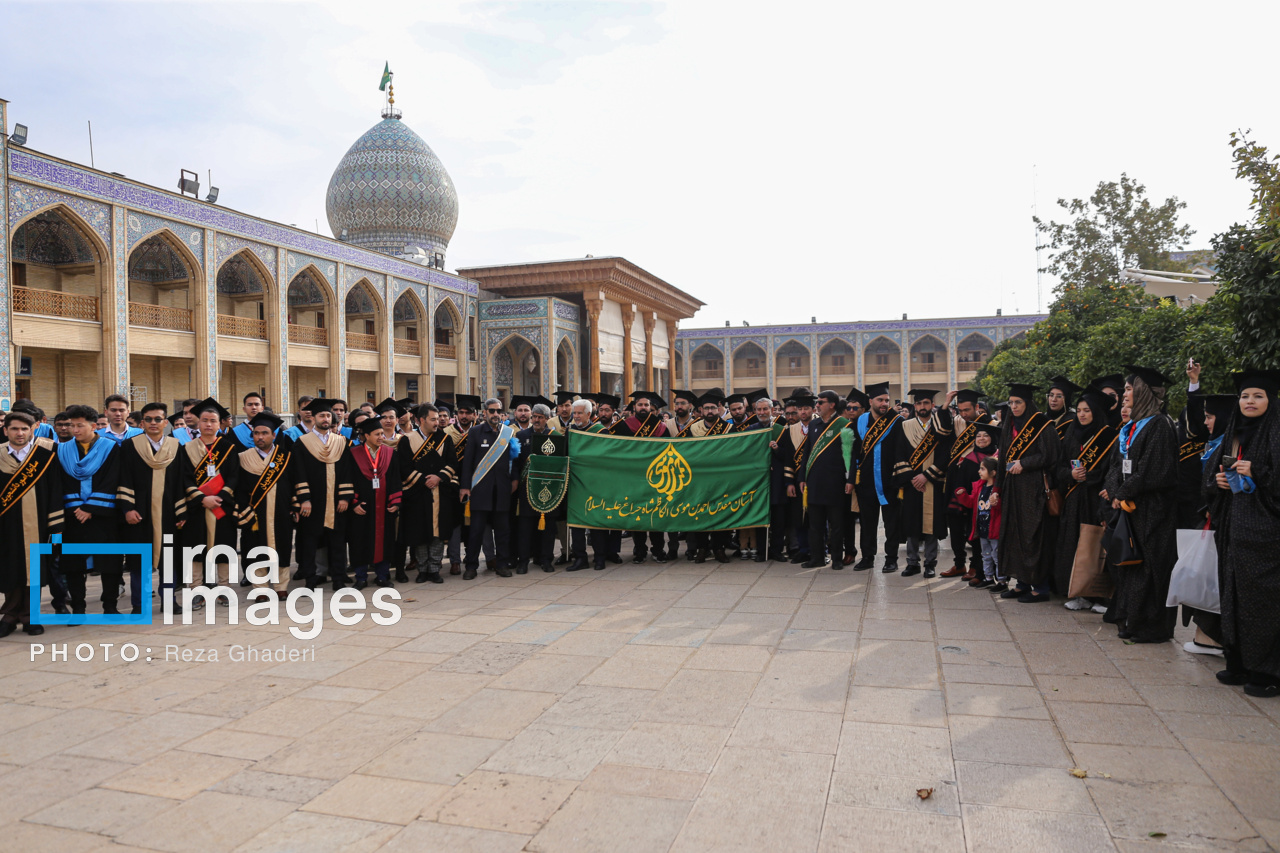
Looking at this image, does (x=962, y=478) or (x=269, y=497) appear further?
(x=962, y=478)

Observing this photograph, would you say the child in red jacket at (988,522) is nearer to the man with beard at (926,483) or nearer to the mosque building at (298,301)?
the man with beard at (926,483)

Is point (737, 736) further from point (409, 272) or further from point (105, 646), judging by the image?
point (409, 272)

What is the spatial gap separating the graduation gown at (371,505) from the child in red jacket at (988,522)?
4.56 metres

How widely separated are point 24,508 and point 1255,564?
22.9ft

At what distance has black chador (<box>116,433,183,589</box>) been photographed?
18.5 feet

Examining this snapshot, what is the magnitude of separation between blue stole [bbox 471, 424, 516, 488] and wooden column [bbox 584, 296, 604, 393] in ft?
65.4

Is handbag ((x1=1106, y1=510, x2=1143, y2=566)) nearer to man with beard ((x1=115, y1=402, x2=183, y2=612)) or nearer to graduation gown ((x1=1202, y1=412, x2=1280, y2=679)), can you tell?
graduation gown ((x1=1202, y1=412, x2=1280, y2=679))

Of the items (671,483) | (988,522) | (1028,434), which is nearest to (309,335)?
(671,483)

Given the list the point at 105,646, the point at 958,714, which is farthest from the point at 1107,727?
the point at 105,646

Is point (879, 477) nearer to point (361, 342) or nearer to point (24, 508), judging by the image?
point (24, 508)

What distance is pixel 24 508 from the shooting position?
5.20 meters

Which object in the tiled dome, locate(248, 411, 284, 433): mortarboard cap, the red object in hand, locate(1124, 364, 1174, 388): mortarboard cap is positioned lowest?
the red object in hand

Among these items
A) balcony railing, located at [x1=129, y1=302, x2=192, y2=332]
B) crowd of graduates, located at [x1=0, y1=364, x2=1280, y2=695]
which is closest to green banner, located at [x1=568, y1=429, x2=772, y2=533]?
crowd of graduates, located at [x1=0, y1=364, x2=1280, y2=695]

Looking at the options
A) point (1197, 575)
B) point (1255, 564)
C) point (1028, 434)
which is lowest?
point (1197, 575)
